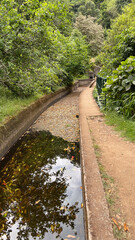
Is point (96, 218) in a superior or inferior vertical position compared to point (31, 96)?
inferior

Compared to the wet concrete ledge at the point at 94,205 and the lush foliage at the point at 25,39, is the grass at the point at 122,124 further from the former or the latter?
the lush foliage at the point at 25,39

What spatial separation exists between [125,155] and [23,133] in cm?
400

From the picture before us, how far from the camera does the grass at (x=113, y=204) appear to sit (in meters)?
1.71

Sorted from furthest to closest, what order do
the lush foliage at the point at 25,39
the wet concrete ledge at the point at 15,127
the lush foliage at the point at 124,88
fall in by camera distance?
the lush foliage at the point at 25,39 < the lush foliage at the point at 124,88 < the wet concrete ledge at the point at 15,127

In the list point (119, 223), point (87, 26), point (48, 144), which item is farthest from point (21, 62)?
point (87, 26)

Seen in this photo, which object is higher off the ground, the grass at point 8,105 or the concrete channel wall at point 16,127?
the grass at point 8,105

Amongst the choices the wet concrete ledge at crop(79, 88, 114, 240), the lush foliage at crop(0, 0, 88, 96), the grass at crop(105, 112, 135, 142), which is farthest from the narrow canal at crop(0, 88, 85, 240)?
the lush foliage at crop(0, 0, 88, 96)

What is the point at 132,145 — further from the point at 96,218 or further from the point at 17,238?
the point at 17,238

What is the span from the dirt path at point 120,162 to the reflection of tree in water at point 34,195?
858 millimetres

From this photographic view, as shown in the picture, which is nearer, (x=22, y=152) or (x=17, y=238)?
(x=17, y=238)

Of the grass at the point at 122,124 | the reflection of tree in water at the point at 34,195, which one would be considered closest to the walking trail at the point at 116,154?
the grass at the point at 122,124

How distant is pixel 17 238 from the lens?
2389mm

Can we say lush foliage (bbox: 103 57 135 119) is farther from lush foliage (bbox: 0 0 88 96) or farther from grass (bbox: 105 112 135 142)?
lush foliage (bbox: 0 0 88 96)

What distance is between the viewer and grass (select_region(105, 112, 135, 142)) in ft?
13.4
